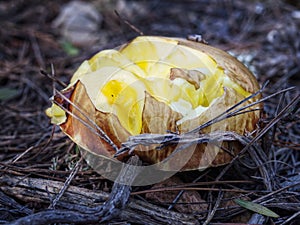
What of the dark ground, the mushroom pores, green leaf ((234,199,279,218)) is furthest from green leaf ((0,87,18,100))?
green leaf ((234,199,279,218))

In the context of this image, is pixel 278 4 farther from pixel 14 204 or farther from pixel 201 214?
pixel 14 204

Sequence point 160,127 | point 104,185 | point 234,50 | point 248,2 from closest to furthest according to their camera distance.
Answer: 1. point 160,127
2. point 104,185
3. point 234,50
4. point 248,2

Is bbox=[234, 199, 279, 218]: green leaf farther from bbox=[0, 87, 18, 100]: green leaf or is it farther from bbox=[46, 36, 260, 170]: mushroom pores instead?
bbox=[0, 87, 18, 100]: green leaf

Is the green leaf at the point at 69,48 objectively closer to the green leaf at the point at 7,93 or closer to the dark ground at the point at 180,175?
the dark ground at the point at 180,175

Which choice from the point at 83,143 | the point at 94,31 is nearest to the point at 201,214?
the point at 83,143

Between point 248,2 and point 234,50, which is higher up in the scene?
point 248,2

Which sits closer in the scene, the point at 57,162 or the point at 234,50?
the point at 57,162
